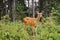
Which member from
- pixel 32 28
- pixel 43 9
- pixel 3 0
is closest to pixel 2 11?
pixel 3 0

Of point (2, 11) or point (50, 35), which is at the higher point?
point (50, 35)

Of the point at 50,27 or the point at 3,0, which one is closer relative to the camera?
the point at 50,27

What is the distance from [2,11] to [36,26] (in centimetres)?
910

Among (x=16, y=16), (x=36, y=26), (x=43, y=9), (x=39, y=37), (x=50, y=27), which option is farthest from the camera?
(x=43, y=9)

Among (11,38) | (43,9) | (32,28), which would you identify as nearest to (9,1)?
(43,9)

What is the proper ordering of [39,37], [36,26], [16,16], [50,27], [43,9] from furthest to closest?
[43,9] → [16,16] → [36,26] → [50,27] → [39,37]

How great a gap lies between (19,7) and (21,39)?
33.4ft

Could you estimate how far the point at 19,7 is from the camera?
58.5 feet

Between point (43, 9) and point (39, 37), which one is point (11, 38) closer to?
point (39, 37)

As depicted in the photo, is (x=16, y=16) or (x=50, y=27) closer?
(x=50, y=27)

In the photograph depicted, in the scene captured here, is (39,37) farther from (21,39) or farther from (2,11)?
(2,11)

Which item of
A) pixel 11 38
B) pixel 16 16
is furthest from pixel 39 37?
pixel 16 16

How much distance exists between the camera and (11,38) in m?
7.89

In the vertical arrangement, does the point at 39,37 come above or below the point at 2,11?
above
